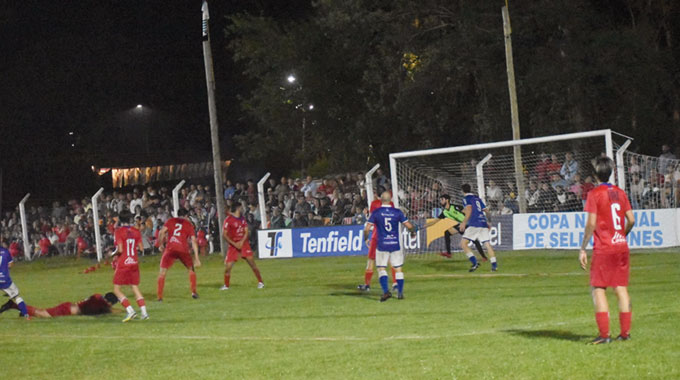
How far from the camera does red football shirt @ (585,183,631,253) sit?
9.76 m

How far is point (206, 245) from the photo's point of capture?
3375 centimetres

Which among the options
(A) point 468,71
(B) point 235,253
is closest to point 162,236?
(B) point 235,253

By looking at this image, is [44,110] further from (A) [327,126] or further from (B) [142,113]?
(A) [327,126]

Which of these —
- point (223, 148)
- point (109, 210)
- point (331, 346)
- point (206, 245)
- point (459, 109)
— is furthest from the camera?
point (223, 148)

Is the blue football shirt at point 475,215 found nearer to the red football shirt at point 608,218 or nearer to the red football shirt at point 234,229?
the red football shirt at point 234,229

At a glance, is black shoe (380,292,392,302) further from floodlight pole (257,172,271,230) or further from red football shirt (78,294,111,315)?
floodlight pole (257,172,271,230)

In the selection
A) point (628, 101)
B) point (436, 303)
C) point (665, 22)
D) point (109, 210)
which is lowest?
point (436, 303)

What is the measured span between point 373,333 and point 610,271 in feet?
12.0

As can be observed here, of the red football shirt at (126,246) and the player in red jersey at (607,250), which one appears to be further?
the red football shirt at (126,246)

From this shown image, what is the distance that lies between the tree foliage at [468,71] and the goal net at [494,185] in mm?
6330

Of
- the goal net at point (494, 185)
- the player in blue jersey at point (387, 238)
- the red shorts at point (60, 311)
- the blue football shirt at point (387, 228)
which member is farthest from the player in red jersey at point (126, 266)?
the goal net at point (494, 185)

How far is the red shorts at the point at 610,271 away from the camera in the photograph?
9.70m

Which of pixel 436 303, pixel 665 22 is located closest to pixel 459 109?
pixel 665 22

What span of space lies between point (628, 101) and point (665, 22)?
Answer: 544cm
